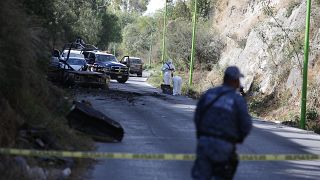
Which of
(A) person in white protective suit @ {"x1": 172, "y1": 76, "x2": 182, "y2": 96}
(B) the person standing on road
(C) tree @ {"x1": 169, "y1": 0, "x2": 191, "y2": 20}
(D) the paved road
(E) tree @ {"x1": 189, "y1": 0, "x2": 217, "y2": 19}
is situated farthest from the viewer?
(C) tree @ {"x1": 169, "y1": 0, "x2": 191, "y2": 20}

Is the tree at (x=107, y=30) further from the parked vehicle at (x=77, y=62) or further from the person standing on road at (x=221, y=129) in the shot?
the person standing on road at (x=221, y=129)

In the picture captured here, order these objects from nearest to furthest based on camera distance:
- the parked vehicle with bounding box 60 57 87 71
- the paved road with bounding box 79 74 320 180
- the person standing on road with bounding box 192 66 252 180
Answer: the person standing on road with bounding box 192 66 252 180
the paved road with bounding box 79 74 320 180
the parked vehicle with bounding box 60 57 87 71

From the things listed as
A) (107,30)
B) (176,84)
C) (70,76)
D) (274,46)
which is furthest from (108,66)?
(107,30)

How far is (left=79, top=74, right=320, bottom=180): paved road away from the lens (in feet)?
33.9

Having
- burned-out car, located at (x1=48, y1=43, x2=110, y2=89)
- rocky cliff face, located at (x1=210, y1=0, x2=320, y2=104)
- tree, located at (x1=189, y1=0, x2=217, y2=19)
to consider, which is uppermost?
tree, located at (x1=189, y1=0, x2=217, y2=19)

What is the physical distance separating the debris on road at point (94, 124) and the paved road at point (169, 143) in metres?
0.29

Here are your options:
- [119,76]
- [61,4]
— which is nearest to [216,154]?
[61,4]

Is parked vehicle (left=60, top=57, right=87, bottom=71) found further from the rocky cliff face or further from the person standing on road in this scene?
the person standing on road

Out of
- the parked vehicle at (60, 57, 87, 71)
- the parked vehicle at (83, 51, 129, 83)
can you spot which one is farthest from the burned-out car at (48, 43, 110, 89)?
the parked vehicle at (83, 51, 129, 83)

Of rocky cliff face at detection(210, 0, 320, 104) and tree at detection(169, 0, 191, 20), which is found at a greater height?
tree at detection(169, 0, 191, 20)

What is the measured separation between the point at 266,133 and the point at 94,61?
79.7ft

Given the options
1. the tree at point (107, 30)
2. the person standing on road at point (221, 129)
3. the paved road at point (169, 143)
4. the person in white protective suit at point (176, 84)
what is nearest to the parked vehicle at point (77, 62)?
the person in white protective suit at point (176, 84)

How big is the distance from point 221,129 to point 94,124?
23.9 feet

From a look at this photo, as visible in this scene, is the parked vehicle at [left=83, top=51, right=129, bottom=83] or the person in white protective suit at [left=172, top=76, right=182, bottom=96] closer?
the person in white protective suit at [left=172, top=76, right=182, bottom=96]
